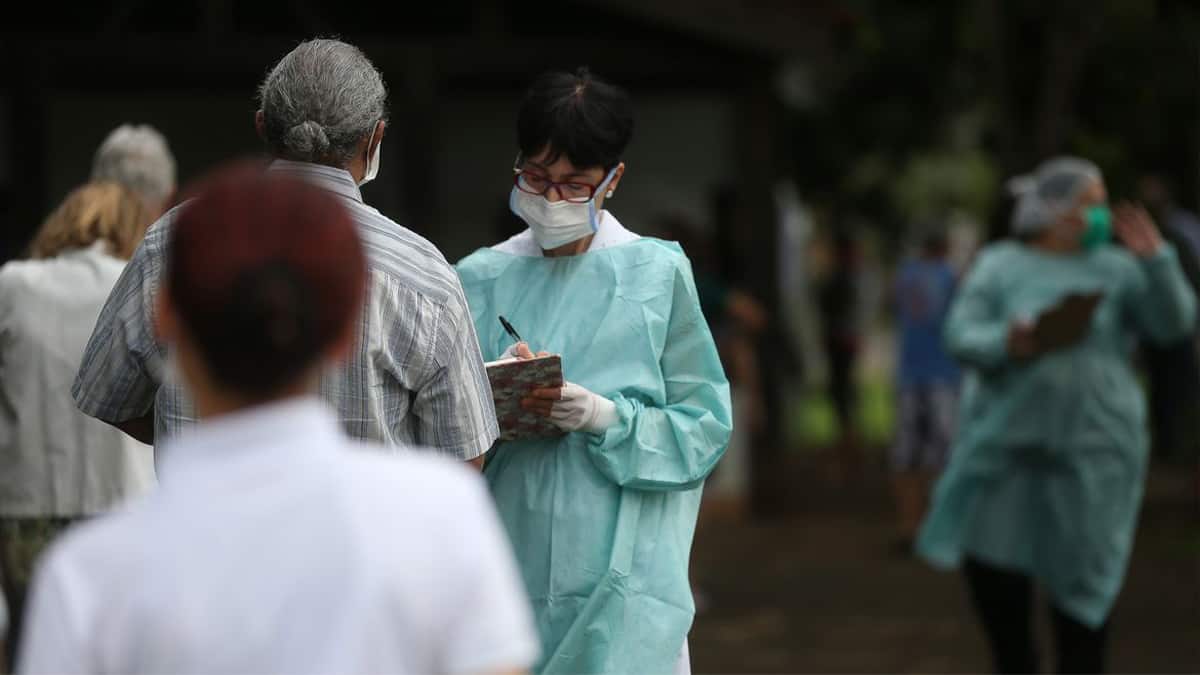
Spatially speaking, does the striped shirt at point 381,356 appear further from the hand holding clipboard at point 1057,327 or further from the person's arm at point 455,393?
the hand holding clipboard at point 1057,327

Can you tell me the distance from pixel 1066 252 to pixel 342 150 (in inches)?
145

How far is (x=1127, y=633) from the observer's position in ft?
29.0

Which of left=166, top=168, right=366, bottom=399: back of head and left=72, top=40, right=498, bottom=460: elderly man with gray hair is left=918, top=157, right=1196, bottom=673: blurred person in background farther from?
left=166, top=168, right=366, bottom=399: back of head

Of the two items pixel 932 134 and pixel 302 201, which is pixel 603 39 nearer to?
pixel 932 134

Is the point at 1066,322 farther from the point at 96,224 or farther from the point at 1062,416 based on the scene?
the point at 96,224

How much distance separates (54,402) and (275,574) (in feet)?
11.3

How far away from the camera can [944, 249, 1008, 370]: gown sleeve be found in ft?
21.5

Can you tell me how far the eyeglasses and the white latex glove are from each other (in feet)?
1.34

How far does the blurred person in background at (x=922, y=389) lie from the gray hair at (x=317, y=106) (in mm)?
8135

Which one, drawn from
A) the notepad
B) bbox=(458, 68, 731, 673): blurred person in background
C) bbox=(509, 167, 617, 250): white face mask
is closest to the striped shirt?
the notepad

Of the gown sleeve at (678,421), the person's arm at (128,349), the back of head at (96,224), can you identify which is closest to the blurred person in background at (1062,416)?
the gown sleeve at (678,421)

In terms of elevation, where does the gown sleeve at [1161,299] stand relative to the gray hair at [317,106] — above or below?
below

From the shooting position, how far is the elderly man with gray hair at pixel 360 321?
3357 mm

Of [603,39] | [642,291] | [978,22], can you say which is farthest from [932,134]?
[642,291]
